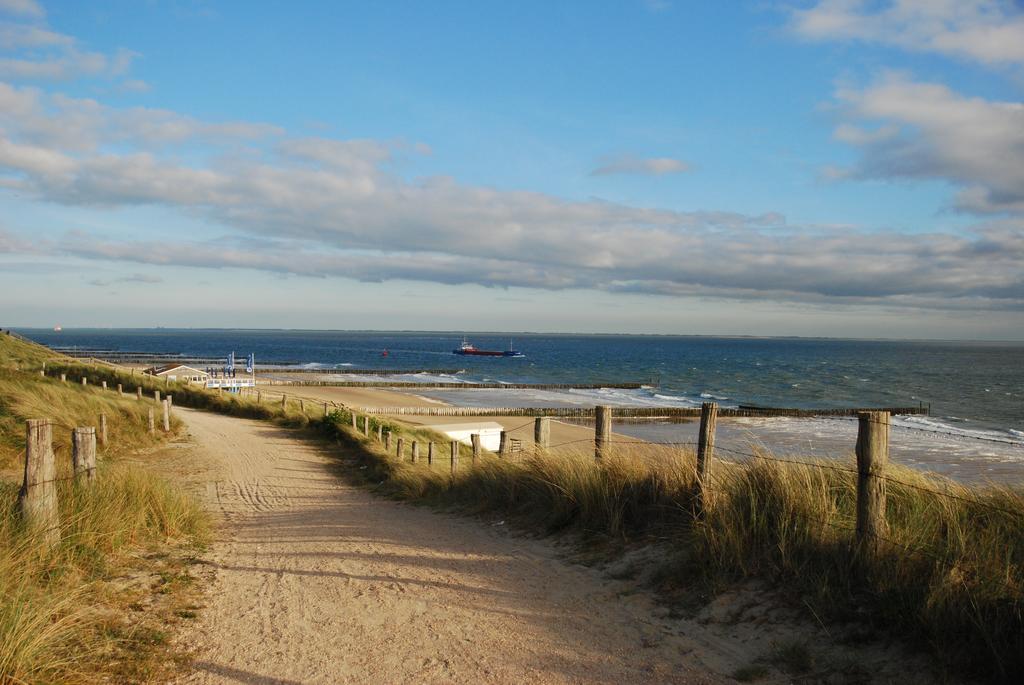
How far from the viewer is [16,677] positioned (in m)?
4.20

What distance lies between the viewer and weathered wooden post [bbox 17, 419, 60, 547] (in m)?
6.77

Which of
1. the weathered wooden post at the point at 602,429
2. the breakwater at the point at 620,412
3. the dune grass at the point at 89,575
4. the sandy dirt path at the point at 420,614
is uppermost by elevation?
the weathered wooden post at the point at 602,429

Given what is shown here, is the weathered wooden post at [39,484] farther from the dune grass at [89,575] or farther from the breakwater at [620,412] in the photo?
the breakwater at [620,412]

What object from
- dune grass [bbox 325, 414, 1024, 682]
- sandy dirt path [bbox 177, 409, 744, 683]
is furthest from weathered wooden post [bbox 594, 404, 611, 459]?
sandy dirt path [bbox 177, 409, 744, 683]

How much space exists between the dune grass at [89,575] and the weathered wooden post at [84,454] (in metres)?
0.19

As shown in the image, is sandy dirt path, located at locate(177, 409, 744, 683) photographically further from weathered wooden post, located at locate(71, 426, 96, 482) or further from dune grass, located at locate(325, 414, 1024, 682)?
weathered wooden post, located at locate(71, 426, 96, 482)

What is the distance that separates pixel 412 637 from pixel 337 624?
2.42 ft

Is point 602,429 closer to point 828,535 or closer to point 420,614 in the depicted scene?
point 828,535

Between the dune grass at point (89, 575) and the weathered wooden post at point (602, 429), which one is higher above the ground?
the weathered wooden post at point (602, 429)

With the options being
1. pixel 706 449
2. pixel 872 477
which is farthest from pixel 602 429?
pixel 872 477

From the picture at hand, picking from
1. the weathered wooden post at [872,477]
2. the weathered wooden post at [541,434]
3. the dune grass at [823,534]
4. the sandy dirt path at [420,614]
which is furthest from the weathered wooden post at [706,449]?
the weathered wooden post at [541,434]

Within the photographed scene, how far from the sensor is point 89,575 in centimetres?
670

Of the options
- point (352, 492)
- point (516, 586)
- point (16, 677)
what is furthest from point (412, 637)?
point (352, 492)

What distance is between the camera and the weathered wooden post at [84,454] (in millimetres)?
8544
